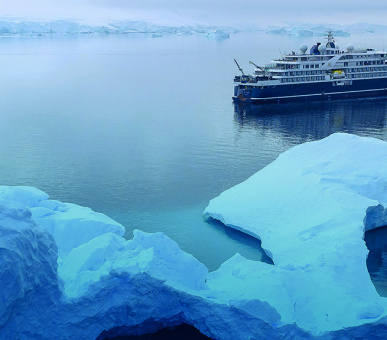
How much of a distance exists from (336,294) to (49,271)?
592cm

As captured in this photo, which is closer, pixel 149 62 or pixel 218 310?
pixel 218 310

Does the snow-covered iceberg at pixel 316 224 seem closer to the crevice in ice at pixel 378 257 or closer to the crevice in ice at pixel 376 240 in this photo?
the crevice in ice at pixel 376 240

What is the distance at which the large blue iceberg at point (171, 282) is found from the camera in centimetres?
1002

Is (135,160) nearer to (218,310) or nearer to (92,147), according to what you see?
(92,147)

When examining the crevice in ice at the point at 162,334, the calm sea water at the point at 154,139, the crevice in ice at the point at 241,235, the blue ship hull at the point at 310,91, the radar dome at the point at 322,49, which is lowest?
the crevice in ice at the point at 162,334

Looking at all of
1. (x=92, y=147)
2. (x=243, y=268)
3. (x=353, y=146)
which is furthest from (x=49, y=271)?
(x=92, y=147)

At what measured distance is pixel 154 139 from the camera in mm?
30312

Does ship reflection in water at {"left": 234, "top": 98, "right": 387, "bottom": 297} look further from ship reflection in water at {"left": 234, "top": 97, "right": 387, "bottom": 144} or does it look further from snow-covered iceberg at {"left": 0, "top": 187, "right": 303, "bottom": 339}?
snow-covered iceberg at {"left": 0, "top": 187, "right": 303, "bottom": 339}

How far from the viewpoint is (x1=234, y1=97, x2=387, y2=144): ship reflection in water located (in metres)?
34.6

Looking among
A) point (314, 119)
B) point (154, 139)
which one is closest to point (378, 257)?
point (154, 139)

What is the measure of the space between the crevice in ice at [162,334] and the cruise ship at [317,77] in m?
34.1

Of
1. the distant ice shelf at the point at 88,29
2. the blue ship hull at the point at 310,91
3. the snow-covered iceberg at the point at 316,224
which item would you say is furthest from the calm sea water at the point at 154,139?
the distant ice shelf at the point at 88,29

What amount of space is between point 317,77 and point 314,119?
901cm

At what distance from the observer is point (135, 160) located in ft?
83.9
